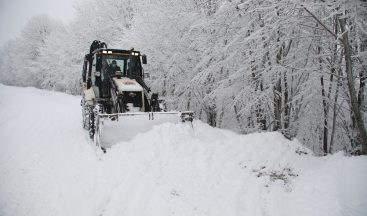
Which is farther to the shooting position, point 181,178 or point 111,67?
point 111,67

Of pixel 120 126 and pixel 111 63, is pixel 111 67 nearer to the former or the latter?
pixel 111 63

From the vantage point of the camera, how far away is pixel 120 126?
28.3ft

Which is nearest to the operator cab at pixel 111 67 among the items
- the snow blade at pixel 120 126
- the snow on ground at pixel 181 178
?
the snow blade at pixel 120 126

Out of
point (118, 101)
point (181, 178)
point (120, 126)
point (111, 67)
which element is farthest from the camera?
point (111, 67)

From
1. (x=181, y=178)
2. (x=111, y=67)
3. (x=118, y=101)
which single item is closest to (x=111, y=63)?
(x=111, y=67)

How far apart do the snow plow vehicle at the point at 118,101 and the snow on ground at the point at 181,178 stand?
1.43 feet

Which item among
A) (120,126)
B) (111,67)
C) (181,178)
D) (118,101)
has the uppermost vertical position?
(111,67)

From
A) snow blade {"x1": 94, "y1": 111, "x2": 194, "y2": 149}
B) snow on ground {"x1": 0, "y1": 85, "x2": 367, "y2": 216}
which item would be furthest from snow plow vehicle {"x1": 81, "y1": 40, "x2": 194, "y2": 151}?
snow on ground {"x1": 0, "y1": 85, "x2": 367, "y2": 216}

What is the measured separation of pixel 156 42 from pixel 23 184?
11.3 metres

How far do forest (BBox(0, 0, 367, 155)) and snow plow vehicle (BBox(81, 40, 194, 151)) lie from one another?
7.49ft

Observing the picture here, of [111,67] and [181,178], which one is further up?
[111,67]

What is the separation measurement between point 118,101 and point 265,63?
433cm

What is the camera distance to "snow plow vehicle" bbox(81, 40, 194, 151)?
8578 millimetres

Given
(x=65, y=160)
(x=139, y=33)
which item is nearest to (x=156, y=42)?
(x=139, y=33)
